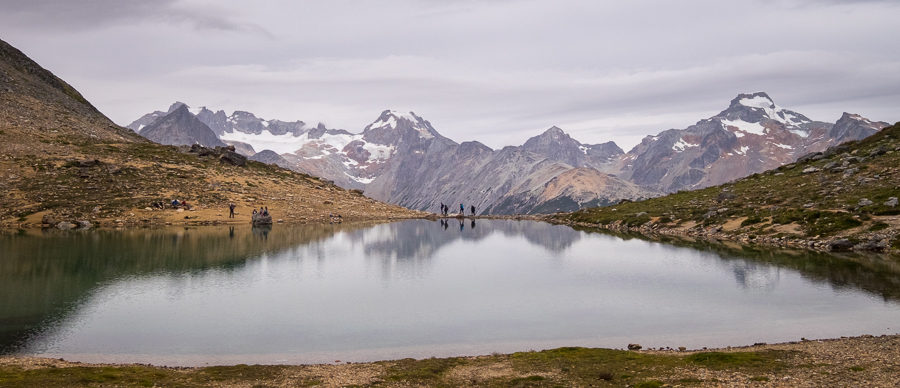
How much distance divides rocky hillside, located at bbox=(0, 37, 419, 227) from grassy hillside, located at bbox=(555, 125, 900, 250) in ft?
212

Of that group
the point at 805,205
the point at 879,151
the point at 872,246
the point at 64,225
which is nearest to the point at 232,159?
the point at 64,225

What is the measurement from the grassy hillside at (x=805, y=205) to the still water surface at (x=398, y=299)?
37.9 feet

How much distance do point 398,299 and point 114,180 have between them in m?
99.5

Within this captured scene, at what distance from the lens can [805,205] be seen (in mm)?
91438

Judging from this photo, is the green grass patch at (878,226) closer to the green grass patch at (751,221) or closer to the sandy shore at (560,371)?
the green grass patch at (751,221)

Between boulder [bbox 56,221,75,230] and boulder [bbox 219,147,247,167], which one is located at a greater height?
boulder [bbox 219,147,247,167]

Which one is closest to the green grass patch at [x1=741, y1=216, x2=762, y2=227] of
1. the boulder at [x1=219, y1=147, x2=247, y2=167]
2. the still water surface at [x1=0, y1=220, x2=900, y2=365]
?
the still water surface at [x1=0, y1=220, x2=900, y2=365]

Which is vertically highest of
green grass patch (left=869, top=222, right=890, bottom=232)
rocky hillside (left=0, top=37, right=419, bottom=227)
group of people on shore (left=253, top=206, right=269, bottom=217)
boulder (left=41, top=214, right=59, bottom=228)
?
rocky hillside (left=0, top=37, right=419, bottom=227)

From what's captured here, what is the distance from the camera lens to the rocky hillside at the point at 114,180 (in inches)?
4446

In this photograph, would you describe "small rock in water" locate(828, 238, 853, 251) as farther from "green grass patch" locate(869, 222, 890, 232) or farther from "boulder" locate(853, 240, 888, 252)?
"green grass patch" locate(869, 222, 890, 232)

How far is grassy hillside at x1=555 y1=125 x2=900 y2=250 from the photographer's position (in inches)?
3044

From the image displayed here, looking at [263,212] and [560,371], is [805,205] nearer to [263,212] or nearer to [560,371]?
[560,371]

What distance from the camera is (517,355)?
31.8 metres

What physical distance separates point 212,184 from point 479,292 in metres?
98.4
